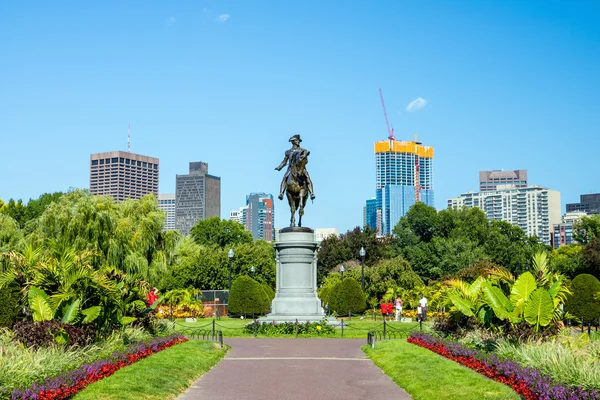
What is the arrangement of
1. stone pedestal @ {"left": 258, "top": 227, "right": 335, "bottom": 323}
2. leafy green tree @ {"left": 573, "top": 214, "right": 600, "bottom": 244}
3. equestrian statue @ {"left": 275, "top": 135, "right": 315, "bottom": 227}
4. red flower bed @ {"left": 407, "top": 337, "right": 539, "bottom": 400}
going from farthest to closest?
1. leafy green tree @ {"left": 573, "top": 214, "right": 600, "bottom": 244}
2. equestrian statue @ {"left": 275, "top": 135, "right": 315, "bottom": 227}
3. stone pedestal @ {"left": 258, "top": 227, "right": 335, "bottom": 323}
4. red flower bed @ {"left": 407, "top": 337, "right": 539, "bottom": 400}

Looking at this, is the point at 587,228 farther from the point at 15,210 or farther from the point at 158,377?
the point at 158,377

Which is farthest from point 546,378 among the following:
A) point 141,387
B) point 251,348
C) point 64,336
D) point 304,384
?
point 251,348

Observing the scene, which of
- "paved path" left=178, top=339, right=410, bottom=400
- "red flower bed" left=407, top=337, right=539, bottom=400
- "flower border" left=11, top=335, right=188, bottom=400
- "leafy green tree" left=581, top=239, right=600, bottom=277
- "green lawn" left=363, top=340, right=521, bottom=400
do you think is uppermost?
"leafy green tree" left=581, top=239, right=600, bottom=277

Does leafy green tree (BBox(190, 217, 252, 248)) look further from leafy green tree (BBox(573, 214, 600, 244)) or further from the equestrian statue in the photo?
the equestrian statue

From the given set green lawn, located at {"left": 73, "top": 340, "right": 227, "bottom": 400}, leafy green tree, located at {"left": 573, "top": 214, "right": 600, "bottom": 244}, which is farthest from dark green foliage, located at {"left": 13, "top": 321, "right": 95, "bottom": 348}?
leafy green tree, located at {"left": 573, "top": 214, "right": 600, "bottom": 244}

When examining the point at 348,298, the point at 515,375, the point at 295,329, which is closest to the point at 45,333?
the point at 515,375

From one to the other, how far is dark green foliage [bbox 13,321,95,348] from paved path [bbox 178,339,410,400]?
2969 mm

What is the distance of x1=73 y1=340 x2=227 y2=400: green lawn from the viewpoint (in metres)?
13.4

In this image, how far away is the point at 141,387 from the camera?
14.3 metres

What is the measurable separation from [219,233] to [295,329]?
2973 inches

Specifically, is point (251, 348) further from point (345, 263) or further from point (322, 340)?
point (345, 263)

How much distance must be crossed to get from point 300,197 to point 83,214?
1613 centimetres

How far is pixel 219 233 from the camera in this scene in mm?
105625

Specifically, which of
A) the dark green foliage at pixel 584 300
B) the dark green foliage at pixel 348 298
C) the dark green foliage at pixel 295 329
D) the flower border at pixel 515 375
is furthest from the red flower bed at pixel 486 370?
the dark green foliage at pixel 348 298
